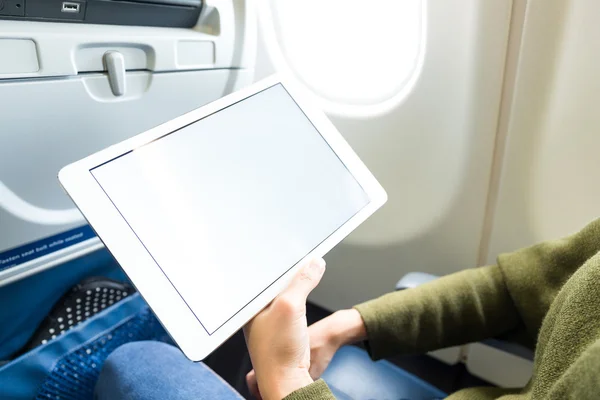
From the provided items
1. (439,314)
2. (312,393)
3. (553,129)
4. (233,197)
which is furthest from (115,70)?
(553,129)

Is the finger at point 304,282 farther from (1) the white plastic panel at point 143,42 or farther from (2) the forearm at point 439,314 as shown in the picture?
(1) the white plastic panel at point 143,42

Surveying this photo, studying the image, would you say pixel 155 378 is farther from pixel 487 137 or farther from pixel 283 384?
pixel 487 137

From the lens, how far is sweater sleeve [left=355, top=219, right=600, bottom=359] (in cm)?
78

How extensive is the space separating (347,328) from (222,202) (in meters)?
0.31

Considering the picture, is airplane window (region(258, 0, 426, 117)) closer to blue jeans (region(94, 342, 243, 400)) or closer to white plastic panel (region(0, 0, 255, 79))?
white plastic panel (region(0, 0, 255, 79))

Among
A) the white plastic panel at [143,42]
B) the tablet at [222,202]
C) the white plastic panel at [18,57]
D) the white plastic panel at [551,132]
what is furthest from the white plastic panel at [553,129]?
the white plastic panel at [18,57]

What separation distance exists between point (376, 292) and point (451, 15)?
74cm

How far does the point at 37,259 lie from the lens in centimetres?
78

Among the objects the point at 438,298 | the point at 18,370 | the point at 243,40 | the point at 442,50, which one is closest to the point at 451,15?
the point at 442,50

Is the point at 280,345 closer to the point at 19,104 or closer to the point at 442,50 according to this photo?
the point at 19,104

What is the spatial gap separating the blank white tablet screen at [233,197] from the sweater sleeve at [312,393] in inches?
4.5

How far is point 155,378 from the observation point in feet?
2.32

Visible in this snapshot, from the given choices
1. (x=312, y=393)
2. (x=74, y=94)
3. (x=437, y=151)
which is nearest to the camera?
(x=312, y=393)

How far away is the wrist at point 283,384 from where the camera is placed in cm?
57
